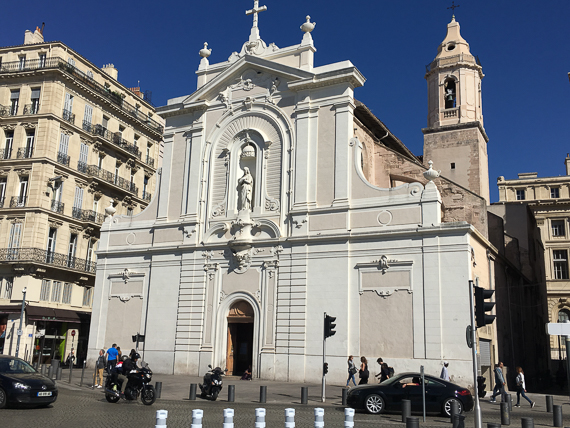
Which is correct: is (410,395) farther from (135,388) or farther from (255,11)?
(255,11)

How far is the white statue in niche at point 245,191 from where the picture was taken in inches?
1126

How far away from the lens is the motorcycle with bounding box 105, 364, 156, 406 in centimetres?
1695

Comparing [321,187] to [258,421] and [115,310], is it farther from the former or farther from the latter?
[258,421]

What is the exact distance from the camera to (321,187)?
89.2 ft

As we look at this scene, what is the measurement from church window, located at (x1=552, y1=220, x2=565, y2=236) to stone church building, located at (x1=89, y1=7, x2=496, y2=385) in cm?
3729

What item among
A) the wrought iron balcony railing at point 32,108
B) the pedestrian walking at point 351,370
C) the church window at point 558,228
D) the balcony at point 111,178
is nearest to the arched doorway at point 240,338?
the pedestrian walking at point 351,370

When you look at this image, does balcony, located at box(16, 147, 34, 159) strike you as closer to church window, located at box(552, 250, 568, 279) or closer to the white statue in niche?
the white statue in niche

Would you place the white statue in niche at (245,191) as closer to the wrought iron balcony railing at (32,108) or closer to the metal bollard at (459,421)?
the wrought iron balcony railing at (32,108)

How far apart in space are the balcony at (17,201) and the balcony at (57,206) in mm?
1673

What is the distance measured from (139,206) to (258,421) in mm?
39624

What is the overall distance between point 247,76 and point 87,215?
645 inches

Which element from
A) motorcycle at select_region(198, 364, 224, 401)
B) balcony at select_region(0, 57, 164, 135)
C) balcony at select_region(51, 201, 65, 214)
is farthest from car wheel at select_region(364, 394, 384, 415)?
balcony at select_region(0, 57, 164, 135)

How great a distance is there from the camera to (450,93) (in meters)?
37.9

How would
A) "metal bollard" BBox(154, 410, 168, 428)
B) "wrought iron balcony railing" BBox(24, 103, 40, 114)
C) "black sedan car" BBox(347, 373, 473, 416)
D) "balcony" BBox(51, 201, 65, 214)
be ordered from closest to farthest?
"metal bollard" BBox(154, 410, 168, 428) < "black sedan car" BBox(347, 373, 473, 416) < "balcony" BBox(51, 201, 65, 214) < "wrought iron balcony railing" BBox(24, 103, 40, 114)
